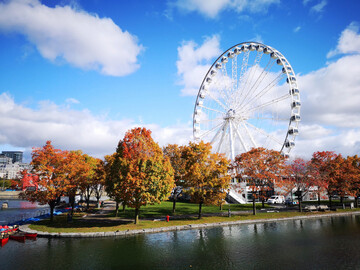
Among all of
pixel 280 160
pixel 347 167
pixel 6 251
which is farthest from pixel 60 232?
pixel 347 167

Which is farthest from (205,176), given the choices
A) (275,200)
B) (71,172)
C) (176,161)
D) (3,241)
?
(275,200)

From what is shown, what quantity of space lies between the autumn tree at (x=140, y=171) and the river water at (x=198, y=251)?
14.7 ft

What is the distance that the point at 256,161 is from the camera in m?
38.8

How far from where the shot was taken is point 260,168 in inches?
1503

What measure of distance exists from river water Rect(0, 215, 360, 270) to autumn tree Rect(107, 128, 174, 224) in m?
4.47

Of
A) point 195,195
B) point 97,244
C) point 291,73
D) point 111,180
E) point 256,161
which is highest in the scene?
point 291,73

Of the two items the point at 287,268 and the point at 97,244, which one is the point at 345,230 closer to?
the point at 287,268

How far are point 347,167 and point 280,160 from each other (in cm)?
1716

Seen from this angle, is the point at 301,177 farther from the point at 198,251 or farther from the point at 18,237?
the point at 18,237

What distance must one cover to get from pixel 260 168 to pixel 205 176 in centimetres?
974

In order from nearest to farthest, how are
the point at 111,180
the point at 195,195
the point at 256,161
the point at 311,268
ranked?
1. the point at 311,268
2. the point at 111,180
3. the point at 195,195
4. the point at 256,161

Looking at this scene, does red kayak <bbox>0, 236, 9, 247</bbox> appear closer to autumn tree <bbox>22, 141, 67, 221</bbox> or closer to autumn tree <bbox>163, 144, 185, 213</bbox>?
autumn tree <bbox>22, 141, 67, 221</bbox>

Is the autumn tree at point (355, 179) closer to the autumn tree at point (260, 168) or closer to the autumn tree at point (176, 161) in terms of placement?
the autumn tree at point (260, 168)

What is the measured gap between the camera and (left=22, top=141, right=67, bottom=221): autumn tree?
2981cm
